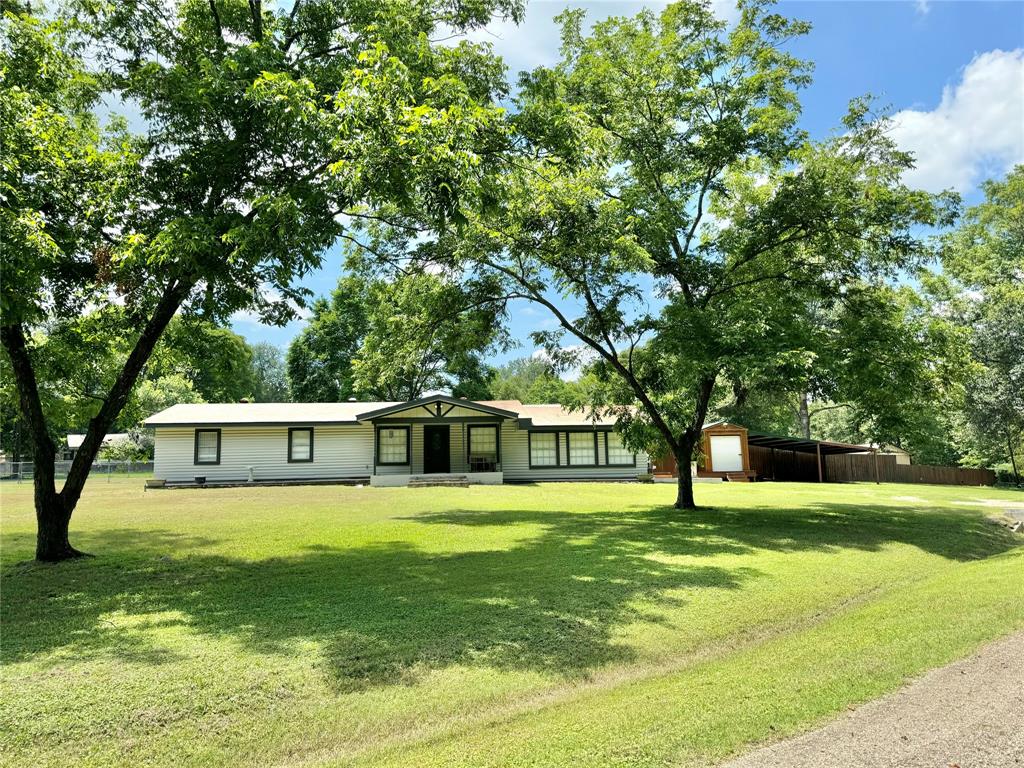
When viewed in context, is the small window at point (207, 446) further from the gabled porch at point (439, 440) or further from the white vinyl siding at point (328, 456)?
the gabled porch at point (439, 440)

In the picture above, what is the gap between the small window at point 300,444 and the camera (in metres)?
25.2

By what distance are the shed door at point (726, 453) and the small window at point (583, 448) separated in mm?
5968

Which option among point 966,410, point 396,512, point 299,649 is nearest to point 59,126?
point 299,649

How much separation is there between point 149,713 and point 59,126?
6.57 m

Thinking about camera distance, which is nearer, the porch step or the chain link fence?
the porch step

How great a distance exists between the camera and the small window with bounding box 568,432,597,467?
26.8 m

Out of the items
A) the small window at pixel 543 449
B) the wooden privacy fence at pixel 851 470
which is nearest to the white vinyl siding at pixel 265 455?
the small window at pixel 543 449

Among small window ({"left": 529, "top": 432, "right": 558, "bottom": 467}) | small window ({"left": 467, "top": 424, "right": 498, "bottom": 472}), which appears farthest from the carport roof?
small window ({"left": 467, "top": 424, "right": 498, "bottom": 472})

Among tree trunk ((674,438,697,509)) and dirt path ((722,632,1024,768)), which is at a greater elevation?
tree trunk ((674,438,697,509))

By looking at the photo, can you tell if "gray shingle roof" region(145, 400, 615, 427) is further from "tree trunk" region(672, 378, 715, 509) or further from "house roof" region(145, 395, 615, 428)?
"tree trunk" region(672, 378, 715, 509)

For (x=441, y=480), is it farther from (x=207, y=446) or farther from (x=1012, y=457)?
(x=1012, y=457)

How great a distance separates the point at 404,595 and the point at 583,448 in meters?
20.6

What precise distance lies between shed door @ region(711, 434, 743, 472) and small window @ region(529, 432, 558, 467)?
24.9ft

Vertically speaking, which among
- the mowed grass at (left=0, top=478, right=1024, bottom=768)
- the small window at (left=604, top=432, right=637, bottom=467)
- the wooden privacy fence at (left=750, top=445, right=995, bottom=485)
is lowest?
the mowed grass at (left=0, top=478, right=1024, bottom=768)
